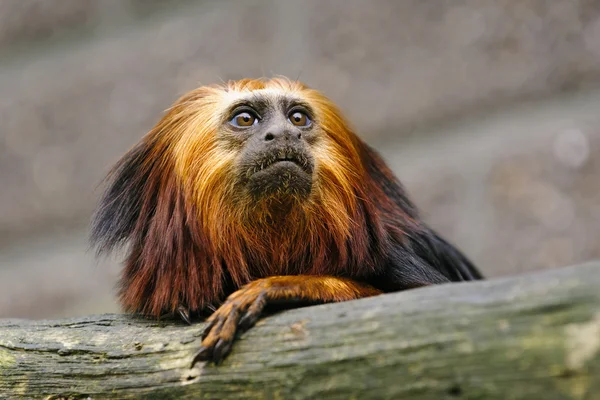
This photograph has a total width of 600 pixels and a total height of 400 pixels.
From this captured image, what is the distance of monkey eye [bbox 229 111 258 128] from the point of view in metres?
2.12

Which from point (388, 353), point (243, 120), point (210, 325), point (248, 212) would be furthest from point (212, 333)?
point (243, 120)

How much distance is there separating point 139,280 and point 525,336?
1015mm

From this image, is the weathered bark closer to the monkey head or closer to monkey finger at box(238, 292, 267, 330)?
monkey finger at box(238, 292, 267, 330)

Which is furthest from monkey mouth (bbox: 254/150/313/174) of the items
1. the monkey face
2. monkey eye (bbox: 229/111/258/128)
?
monkey eye (bbox: 229/111/258/128)

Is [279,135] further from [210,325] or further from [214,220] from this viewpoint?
[210,325]

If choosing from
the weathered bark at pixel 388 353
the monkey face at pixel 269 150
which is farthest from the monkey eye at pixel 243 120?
the weathered bark at pixel 388 353

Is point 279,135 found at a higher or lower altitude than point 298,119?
lower

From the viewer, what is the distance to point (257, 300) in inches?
64.0

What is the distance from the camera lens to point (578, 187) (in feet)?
10.5

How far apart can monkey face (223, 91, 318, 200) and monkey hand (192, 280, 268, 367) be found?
1.22 feet

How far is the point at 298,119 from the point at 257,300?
0.68 meters

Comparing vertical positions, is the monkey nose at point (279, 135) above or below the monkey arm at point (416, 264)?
above

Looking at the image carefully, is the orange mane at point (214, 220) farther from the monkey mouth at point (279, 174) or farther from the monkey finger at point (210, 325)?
the monkey finger at point (210, 325)

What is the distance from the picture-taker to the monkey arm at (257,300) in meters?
1.56
